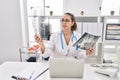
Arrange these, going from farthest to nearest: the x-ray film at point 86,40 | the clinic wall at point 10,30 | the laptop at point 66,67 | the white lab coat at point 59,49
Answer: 1. the clinic wall at point 10,30
2. the white lab coat at point 59,49
3. the x-ray film at point 86,40
4. the laptop at point 66,67

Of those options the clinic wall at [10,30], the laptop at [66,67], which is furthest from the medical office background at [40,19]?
the laptop at [66,67]

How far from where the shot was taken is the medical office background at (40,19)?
2.72m

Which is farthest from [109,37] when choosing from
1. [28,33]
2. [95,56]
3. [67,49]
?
[28,33]

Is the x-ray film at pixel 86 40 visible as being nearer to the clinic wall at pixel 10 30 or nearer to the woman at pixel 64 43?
the woman at pixel 64 43

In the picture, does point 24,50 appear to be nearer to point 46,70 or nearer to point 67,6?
point 67,6

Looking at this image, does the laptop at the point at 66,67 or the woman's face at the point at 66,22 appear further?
the woman's face at the point at 66,22

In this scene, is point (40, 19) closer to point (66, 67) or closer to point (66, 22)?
point (66, 22)

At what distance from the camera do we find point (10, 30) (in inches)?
122

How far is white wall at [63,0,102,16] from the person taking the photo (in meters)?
3.47

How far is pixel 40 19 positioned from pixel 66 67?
208 cm

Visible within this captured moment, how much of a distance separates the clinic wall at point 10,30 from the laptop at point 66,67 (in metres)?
2.22

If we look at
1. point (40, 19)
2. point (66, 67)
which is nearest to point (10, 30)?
point (40, 19)

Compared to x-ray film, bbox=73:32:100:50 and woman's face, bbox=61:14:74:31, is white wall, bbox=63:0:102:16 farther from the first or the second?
x-ray film, bbox=73:32:100:50

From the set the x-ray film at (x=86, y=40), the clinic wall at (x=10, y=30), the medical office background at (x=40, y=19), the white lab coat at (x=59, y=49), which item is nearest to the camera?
the x-ray film at (x=86, y=40)
